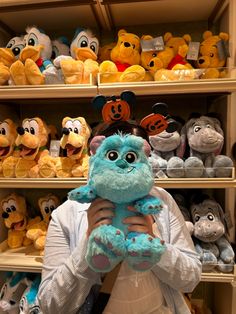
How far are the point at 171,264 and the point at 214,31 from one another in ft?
4.00

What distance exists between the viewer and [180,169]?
1189mm

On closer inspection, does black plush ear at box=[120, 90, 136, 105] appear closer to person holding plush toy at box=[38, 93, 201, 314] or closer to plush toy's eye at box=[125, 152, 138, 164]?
person holding plush toy at box=[38, 93, 201, 314]

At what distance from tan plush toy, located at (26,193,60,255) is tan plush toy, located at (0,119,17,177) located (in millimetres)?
267

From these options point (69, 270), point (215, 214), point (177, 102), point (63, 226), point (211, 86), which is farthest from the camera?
point (177, 102)

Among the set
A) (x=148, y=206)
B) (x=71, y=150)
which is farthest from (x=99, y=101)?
(x=71, y=150)

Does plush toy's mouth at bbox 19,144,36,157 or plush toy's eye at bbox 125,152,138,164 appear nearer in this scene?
plush toy's eye at bbox 125,152,138,164

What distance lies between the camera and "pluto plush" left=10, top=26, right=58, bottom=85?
1.23 meters

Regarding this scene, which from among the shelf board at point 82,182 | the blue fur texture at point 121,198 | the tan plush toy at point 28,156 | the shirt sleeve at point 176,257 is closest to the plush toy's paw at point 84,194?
the blue fur texture at point 121,198

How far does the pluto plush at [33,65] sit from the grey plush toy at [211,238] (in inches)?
34.4

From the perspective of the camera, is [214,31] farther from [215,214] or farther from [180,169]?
[215,214]

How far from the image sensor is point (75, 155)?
1.26 m

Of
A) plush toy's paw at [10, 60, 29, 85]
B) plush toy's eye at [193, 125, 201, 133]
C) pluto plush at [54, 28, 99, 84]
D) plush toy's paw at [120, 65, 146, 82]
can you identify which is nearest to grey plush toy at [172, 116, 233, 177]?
plush toy's eye at [193, 125, 201, 133]

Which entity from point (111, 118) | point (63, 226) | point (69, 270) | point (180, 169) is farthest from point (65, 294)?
point (180, 169)

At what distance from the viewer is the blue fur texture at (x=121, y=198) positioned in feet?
1.75
